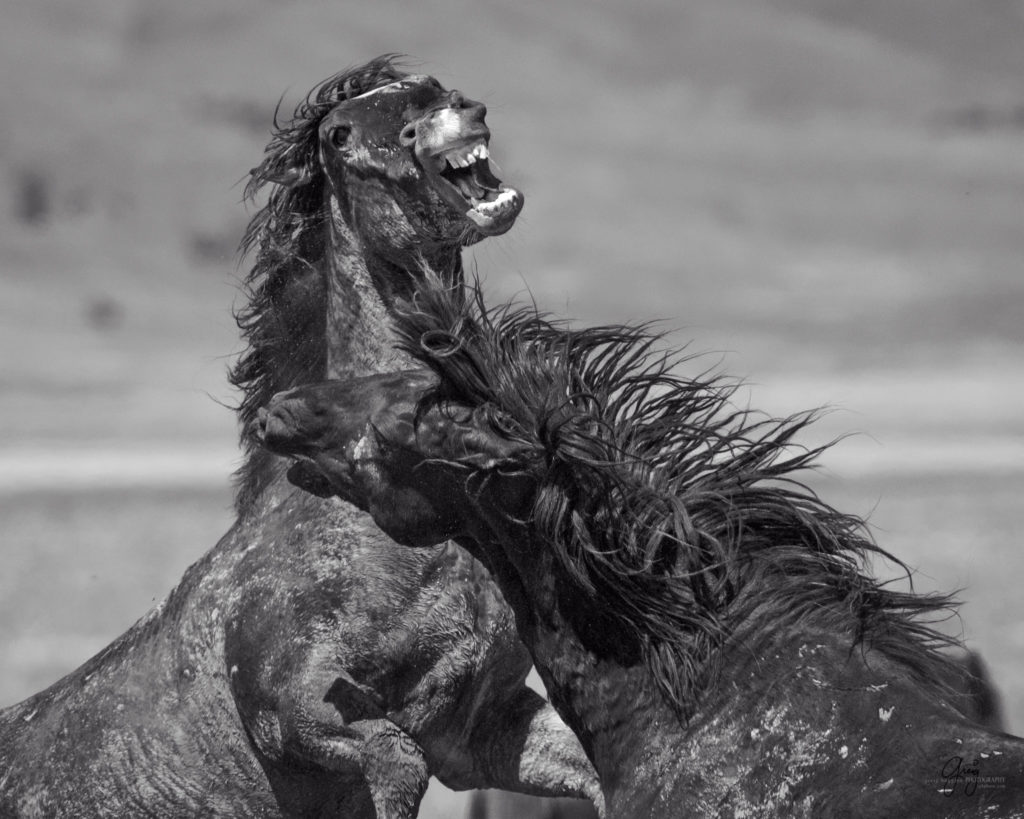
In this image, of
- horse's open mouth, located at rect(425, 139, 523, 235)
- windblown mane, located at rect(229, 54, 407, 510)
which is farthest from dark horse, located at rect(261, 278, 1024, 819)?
windblown mane, located at rect(229, 54, 407, 510)

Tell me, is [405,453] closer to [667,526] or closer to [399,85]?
[667,526]

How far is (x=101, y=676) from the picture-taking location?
4879 mm

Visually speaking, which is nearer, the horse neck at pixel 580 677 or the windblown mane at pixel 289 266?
the horse neck at pixel 580 677

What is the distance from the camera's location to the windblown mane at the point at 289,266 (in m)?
5.12

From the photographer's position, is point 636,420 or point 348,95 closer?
point 636,420

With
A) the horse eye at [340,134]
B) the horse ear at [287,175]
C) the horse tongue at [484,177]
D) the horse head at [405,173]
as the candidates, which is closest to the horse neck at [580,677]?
the horse head at [405,173]

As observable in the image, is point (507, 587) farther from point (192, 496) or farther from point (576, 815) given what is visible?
point (192, 496)

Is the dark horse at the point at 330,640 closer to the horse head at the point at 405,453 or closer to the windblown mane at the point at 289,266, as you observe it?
the windblown mane at the point at 289,266

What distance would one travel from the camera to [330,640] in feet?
14.5

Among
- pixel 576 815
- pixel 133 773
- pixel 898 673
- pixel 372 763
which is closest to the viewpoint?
pixel 898 673

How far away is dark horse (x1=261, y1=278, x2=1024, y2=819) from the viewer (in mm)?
3084

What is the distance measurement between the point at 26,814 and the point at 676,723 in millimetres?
2381

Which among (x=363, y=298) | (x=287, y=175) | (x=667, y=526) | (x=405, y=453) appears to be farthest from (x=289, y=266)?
(x=667, y=526)

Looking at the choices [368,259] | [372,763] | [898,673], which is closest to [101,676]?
[372,763]
